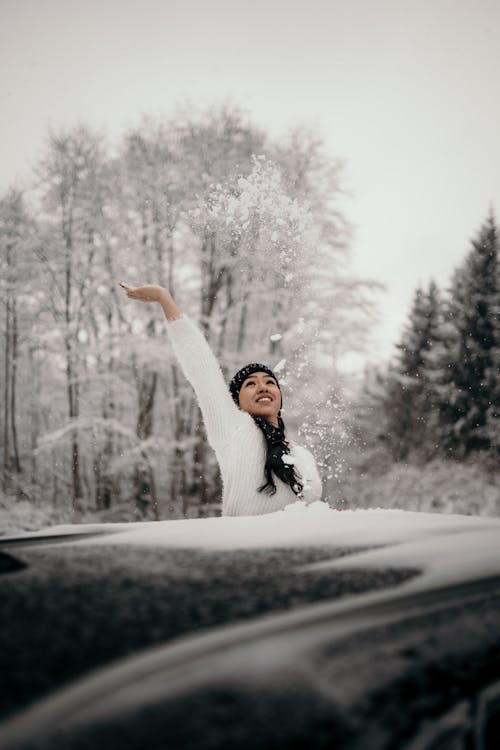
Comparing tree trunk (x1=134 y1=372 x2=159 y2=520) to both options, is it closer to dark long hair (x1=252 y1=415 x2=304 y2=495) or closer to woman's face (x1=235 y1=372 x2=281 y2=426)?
woman's face (x1=235 y1=372 x2=281 y2=426)

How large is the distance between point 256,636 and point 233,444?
1744mm

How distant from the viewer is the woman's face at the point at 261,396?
2418 millimetres

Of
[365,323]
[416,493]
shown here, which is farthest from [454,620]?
[416,493]

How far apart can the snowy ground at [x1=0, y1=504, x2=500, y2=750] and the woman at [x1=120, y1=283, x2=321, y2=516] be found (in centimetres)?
137

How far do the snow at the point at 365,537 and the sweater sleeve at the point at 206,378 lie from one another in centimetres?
124

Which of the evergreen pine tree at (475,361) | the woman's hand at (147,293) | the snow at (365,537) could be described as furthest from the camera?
the evergreen pine tree at (475,361)

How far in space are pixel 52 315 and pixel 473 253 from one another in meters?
13.6

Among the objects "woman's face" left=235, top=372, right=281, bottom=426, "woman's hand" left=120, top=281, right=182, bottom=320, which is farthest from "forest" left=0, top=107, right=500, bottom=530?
"woman's hand" left=120, top=281, right=182, bottom=320

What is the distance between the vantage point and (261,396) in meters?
2.44

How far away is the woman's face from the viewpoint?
242cm

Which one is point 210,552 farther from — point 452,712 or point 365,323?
point 365,323

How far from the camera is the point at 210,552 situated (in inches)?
24.2

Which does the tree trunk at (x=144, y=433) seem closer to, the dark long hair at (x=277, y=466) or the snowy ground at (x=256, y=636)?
the dark long hair at (x=277, y=466)

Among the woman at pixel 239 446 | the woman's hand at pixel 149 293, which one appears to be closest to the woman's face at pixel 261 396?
the woman at pixel 239 446
